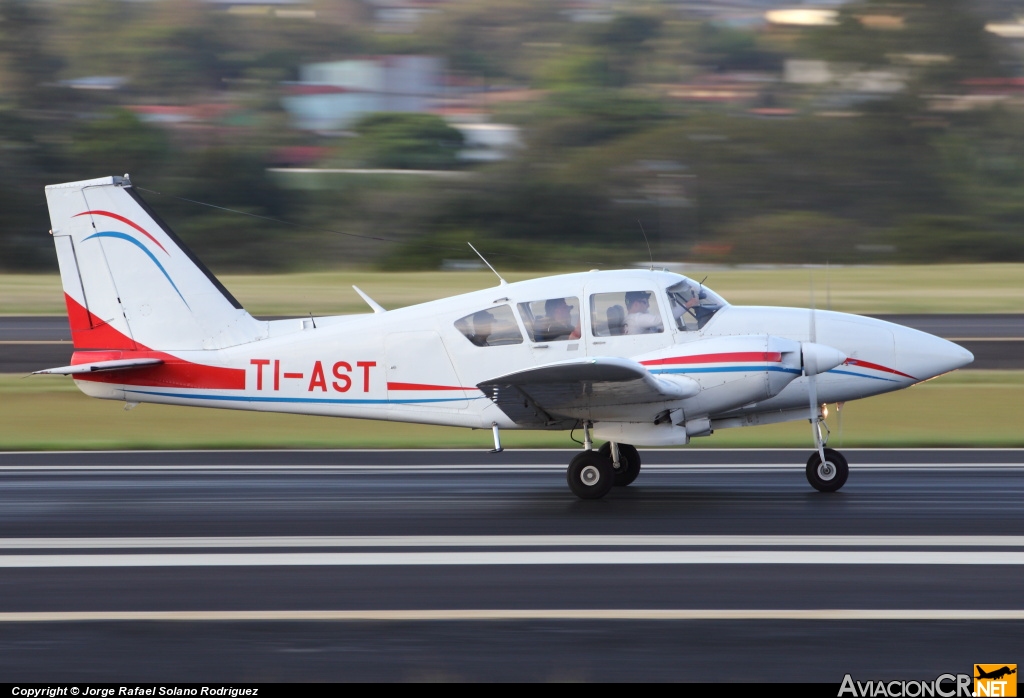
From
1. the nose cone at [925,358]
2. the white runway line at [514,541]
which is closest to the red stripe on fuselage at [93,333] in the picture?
the white runway line at [514,541]

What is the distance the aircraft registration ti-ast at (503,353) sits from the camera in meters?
10.0

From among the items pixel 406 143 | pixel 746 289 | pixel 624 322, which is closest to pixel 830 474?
pixel 624 322

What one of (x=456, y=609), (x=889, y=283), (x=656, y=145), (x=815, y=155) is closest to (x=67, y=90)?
(x=656, y=145)

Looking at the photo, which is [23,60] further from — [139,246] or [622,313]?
[622,313]

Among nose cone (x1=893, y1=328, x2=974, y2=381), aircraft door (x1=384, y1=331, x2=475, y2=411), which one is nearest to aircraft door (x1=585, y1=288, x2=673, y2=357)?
aircraft door (x1=384, y1=331, x2=475, y2=411)

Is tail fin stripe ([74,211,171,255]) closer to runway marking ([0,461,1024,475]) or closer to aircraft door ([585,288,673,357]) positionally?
runway marking ([0,461,1024,475])

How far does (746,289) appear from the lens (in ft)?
120

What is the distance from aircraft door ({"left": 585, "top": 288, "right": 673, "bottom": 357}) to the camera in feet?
33.9

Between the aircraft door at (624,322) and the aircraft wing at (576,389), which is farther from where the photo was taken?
the aircraft door at (624,322)

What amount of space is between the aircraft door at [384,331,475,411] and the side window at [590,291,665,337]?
1.46m

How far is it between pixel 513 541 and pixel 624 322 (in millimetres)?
2432

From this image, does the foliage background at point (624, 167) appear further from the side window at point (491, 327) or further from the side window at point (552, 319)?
the side window at point (552, 319)

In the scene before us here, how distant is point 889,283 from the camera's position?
38656mm

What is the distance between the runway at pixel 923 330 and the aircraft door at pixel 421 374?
10.6 m
